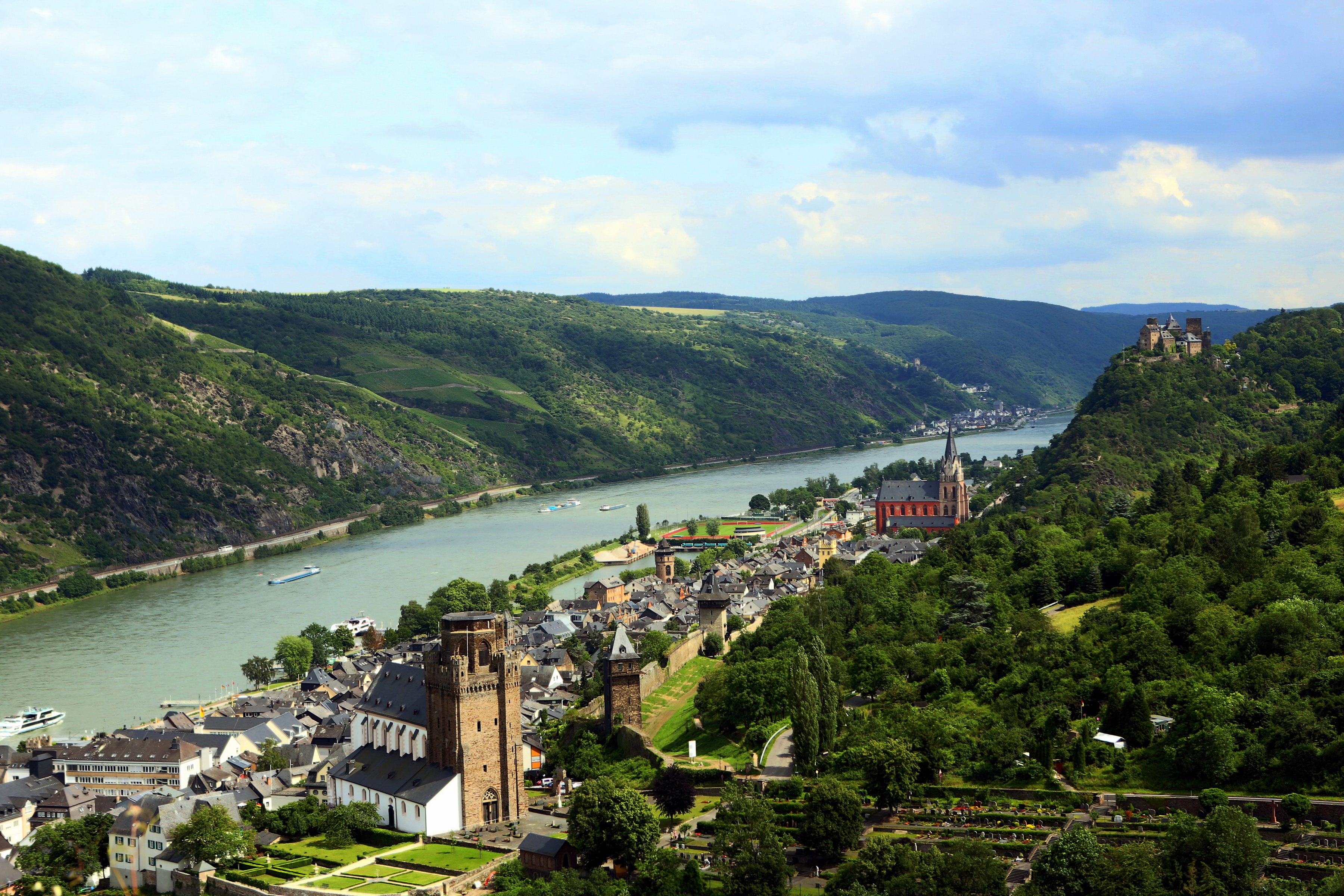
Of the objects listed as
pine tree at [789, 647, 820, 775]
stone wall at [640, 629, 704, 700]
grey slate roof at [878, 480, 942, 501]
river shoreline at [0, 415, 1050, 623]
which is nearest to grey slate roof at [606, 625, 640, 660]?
stone wall at [640, 629, 704, 700]

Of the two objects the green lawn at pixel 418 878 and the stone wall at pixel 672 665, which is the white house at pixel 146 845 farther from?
the stone wall at pixel 672 665

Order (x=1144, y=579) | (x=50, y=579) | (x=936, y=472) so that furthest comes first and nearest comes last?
(x=936, y=472) < (x=50, y=579) < (x=1144, y=579)

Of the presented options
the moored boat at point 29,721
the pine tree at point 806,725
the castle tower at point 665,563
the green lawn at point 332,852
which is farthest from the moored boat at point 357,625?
the pine tree at point 806,725

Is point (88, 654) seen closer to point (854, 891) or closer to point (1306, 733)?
point (854, 891)

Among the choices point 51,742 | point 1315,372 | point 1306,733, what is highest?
point 1315,372

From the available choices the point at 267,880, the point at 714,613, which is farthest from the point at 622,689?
the point at 714,613

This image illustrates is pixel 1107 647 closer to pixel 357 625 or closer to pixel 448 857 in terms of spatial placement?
pixel 448 857

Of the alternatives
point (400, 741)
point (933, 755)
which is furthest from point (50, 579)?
point (933, 755)

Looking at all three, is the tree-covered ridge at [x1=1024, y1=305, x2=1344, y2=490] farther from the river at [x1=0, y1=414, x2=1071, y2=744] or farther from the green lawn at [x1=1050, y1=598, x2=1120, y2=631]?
the river at [x1=0, y1=414, x2=1071, y2=744]
